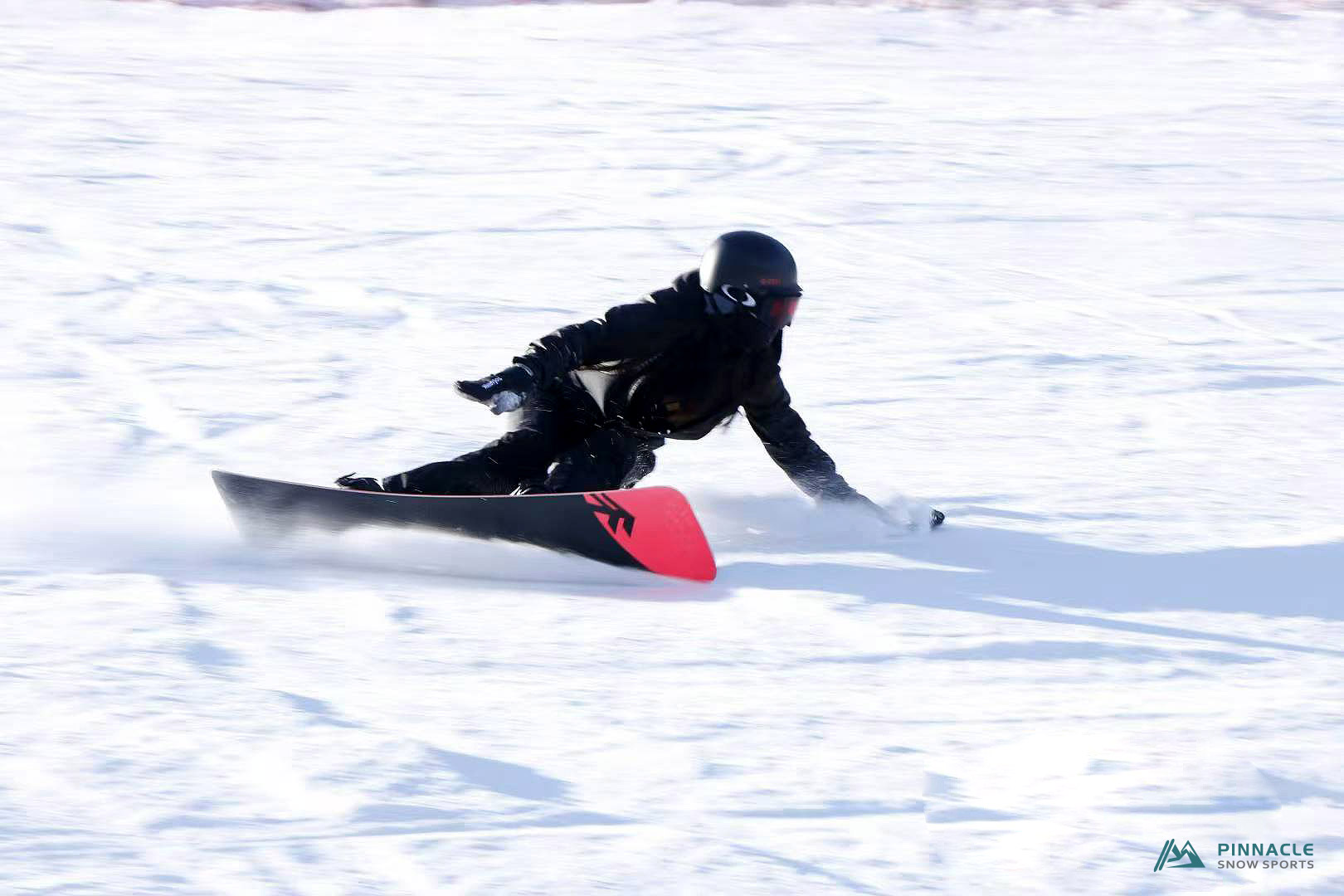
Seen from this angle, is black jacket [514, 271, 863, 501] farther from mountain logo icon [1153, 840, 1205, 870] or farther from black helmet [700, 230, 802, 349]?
mountain logo icon [1153, 840, 1205, 870]

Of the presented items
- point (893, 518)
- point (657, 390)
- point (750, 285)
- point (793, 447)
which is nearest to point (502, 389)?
point (657, 390)

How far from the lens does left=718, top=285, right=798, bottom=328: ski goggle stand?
15.7 ft

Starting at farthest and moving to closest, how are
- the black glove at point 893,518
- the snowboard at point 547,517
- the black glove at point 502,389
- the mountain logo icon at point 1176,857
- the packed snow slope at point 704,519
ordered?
the black glove at point 893,518 < the snowboard at point 547,517 < the black glove at point 502,389 < the packed snow slope at point 704,519 < the mountain logo icon at point 1176,857

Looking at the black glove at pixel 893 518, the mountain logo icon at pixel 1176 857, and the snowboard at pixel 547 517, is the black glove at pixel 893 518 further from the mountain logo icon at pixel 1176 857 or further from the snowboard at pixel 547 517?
the mountain logo icon at pixel 1176 857

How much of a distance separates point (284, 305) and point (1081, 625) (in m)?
5.19

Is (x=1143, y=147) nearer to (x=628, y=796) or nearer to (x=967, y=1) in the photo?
(x=967, y=1)

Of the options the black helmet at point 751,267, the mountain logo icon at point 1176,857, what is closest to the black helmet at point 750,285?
the black helmet at point 751,267

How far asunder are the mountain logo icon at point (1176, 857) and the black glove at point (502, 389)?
6.81ft

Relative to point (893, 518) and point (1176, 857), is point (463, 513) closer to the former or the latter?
point (893, 518)

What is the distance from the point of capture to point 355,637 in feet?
13.2

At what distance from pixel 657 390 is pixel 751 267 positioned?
466 millimetres

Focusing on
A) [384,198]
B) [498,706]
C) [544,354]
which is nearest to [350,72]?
[384,198]

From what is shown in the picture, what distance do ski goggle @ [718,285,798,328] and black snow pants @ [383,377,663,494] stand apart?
547 millimetres

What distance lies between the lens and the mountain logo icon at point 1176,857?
297 centimetres
